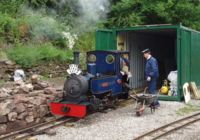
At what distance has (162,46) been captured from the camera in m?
20.2

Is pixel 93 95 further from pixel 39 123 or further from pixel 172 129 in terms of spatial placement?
pixel 172 129

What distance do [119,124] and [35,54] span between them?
741 cm

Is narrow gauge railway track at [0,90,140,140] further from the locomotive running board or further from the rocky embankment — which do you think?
the rocky embankment

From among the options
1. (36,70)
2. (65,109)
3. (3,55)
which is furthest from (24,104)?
(36,70)

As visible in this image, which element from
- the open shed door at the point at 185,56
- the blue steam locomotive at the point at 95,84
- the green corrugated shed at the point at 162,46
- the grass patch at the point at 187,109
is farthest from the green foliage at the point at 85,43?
the grass patch at the point at 187,109

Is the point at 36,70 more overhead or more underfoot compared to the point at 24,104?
more overhead

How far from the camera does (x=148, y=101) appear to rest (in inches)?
474

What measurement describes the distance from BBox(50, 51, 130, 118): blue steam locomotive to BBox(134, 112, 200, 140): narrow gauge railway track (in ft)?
6.29

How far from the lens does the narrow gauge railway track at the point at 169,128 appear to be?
377 inches

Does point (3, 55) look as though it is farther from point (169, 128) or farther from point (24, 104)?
point (169, 128)

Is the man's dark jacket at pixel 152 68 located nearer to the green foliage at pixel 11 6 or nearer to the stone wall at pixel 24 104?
the stone wall at pixel 24 104

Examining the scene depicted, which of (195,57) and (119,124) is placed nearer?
(119,124)

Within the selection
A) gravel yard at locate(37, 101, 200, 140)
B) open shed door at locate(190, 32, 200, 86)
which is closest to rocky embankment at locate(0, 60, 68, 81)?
gravel yard at locate(37, 101, 200, 140)

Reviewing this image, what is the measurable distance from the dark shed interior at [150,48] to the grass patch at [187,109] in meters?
3.35
